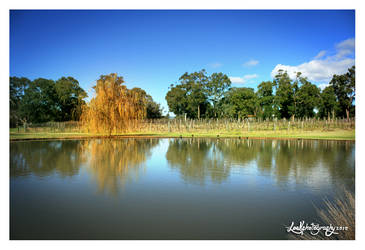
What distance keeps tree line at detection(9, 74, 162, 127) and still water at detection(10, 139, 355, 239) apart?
21914 mm

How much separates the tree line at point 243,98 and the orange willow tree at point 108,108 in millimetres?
18502

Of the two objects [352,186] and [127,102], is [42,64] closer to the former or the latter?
[127,102]

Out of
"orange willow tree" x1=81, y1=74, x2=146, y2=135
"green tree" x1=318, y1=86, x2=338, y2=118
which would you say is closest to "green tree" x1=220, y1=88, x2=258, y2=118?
"green tree" x1=318, y1=86, x2=338, y2=118

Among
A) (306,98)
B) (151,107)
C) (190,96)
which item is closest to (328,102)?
(306,98)

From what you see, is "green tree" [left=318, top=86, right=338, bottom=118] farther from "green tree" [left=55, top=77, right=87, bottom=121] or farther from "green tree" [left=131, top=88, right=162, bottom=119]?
"green tree" [left=55, top=77, right=87, bottom=121]

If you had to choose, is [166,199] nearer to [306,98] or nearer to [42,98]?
[42,98]

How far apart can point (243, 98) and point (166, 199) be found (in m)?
34.2

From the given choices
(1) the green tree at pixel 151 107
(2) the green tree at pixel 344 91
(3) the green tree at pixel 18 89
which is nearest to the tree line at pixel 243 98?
(1) the green tree at pixel 151 107

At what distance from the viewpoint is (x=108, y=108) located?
15.7 meters

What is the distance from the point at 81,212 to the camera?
137 inches

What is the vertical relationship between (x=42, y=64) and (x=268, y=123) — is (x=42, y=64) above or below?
above

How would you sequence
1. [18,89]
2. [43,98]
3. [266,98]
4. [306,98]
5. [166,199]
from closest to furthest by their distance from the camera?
[166,199]
[18,89]
[43,98]
[306,98]
[266,98]
